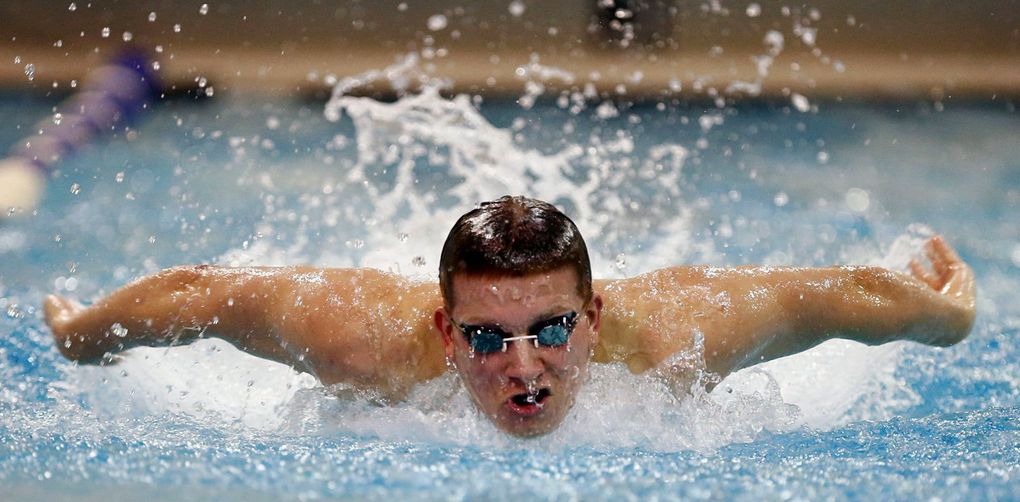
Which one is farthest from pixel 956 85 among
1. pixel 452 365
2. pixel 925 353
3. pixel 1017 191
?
pixel 452 365

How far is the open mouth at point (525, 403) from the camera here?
2.26 m

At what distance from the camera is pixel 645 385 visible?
2.50 metres

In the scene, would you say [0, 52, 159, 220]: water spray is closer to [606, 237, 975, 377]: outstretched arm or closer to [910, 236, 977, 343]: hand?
[606, 237, 975, 377]: outstretched arm

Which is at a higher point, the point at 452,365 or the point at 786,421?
the point at 452,365

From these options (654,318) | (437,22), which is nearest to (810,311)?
(654,318)

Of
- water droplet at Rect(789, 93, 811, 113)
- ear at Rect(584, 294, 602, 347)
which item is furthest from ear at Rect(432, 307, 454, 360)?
water droplet at Rect(789, 93, 811, 113)

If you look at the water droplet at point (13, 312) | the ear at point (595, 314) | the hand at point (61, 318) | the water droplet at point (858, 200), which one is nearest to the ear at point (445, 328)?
the ear at point (595, 314)

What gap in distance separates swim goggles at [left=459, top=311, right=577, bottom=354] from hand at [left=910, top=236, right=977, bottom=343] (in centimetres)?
108

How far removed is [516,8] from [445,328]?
5.10 metres

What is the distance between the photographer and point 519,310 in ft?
7.25

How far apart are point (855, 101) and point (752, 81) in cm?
59

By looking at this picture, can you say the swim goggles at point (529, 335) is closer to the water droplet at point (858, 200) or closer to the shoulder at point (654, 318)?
the shoulder at point (654, 318)

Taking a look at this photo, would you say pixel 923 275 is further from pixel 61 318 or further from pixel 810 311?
pixel 61 318

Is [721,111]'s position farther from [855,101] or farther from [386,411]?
[386,411]
